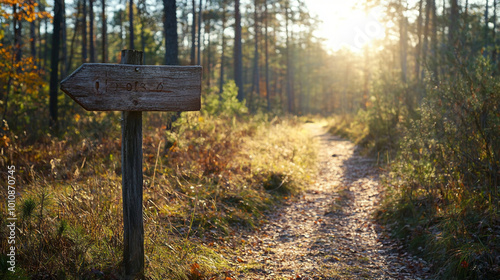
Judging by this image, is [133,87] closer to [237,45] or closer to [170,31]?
[170,31]

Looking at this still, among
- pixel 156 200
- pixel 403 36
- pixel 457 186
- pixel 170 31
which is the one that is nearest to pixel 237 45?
pixel 170 31

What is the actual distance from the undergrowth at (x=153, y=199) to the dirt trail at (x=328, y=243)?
43 centimetres

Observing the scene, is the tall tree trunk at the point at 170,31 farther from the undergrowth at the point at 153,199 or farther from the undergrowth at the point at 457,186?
the undergrowth at the point at 457,186

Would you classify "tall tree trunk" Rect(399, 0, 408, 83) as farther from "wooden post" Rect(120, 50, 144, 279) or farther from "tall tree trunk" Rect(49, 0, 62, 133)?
"wooden post" Rect(120, 50, 144, 279)

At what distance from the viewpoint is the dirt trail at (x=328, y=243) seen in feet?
14.1

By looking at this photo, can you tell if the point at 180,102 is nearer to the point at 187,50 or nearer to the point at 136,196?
the point at 136,196

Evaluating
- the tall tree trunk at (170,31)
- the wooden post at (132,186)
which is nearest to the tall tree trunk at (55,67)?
the tall tree trunk at (170,31)

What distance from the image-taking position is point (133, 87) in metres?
3.05

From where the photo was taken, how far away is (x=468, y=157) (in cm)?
482

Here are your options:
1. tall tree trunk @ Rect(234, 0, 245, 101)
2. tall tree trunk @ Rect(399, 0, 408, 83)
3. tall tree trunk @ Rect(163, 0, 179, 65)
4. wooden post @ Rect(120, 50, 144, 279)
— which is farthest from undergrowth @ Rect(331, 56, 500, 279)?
tall tree trunk @ Rect(399, 0, 408, 83)

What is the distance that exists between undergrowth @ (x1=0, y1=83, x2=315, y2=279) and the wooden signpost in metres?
0.41

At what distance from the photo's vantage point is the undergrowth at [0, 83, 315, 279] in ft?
10.8

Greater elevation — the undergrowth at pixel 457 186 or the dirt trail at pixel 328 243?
the undergrowth at pixel 457 186

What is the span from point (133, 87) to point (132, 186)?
95 centimetres
